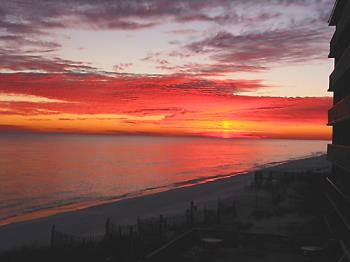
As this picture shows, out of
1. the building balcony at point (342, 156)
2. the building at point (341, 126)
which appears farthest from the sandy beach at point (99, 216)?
the building balcony at point (342, 156)

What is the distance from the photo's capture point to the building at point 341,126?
21.0m

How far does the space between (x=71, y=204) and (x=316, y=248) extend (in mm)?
32510

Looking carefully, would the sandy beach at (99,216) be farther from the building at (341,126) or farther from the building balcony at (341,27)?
the building balcony at (341,27)

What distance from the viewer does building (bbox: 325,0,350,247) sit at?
827 inches

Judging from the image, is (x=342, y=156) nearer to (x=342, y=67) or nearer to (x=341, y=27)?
(x=342, y=67)

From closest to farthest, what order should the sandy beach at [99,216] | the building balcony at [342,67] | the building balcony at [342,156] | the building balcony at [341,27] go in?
the building balcony at [342,156] < the building balcony at [342,67] < the building balcony at [341,27] < the sandy beach at [99,216]

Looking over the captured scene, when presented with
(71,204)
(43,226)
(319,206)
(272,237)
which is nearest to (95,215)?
(43,226)

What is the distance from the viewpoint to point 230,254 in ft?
53.5

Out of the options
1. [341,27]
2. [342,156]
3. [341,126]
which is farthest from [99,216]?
[341,27]

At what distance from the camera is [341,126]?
96.6 ft

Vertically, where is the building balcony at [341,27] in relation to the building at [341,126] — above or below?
above

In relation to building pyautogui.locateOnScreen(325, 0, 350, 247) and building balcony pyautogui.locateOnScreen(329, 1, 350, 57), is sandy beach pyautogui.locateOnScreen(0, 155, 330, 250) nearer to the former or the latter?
building pyautogui.locateOnScreen(325, 0, 350, 247)

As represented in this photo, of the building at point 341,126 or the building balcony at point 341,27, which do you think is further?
the building balcony at point 341,27

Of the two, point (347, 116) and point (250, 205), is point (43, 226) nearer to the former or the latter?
point (250, 205)
